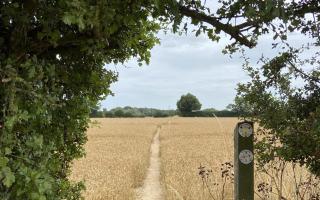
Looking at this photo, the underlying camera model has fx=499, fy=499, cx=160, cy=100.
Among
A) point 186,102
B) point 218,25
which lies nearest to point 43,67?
point 218,25

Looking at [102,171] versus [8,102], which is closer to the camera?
[8,102]

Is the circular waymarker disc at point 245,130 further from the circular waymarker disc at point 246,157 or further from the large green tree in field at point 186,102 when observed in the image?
the large green tree in field at point 186,102

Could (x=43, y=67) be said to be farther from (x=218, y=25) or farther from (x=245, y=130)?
(x=245, y=130)

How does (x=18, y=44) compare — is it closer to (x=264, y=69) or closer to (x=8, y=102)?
(x=8, y=102)

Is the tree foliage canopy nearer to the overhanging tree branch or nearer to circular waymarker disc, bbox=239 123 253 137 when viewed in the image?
the overhanging tree branch

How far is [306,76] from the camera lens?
5320 millimetres

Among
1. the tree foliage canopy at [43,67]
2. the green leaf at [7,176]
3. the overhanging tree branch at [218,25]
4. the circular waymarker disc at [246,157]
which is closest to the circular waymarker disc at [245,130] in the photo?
the circular waymarker disc at [246,157]

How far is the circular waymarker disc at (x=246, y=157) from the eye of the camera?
5.42m

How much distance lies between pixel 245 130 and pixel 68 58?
245 cm

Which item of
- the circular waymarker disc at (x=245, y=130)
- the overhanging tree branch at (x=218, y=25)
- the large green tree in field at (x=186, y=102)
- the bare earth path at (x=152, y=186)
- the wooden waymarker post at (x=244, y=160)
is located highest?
the large green tree in field at (x=186, y=102)

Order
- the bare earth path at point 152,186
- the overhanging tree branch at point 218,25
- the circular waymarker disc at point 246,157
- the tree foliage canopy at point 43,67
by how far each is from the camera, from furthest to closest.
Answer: the bare earth path at point 152,186
the circular waymarker disc at point 246,157
the overhanging tree branch at point 218,25
the tree foliage canopy at point 43,67

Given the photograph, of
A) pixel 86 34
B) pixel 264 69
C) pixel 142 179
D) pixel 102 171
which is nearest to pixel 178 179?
pixel 142 179

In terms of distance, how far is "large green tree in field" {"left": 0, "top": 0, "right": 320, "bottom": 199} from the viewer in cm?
295

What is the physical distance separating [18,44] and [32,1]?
0.33 metres
